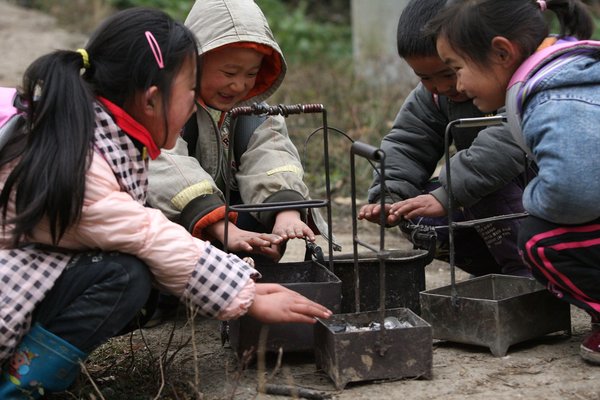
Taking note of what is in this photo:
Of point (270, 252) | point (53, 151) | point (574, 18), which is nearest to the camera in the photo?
point (53, 151)

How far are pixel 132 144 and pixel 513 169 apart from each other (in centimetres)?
144

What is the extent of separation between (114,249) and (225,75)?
1.09m

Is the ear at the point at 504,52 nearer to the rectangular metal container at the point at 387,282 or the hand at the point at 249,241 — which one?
the rectangular metal container at the point at 387,282

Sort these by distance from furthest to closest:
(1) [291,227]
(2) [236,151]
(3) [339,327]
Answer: (2) [236,151]
(1) [291,227]
(3) [339,327]

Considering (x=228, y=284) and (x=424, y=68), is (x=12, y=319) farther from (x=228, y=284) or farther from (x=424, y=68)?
(x=424, y=68)

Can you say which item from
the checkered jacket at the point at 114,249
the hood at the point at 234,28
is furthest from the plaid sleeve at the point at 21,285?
the hood at the point at 234,28

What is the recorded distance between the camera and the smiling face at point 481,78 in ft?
9.18

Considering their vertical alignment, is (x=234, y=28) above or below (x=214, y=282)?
above

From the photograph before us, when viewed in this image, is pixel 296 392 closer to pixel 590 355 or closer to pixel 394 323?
pixel 394 323

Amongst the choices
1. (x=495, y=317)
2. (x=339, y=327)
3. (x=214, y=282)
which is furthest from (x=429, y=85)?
(x=214, y=282)

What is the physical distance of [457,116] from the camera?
3523 mm

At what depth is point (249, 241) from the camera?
2.97 metres

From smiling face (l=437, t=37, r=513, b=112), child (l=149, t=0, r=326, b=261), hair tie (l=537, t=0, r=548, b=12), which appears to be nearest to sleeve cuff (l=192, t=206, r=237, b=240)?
child (l=149, t=0, r=326, b=261)

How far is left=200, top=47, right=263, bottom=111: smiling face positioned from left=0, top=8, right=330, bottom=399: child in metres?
0.74
